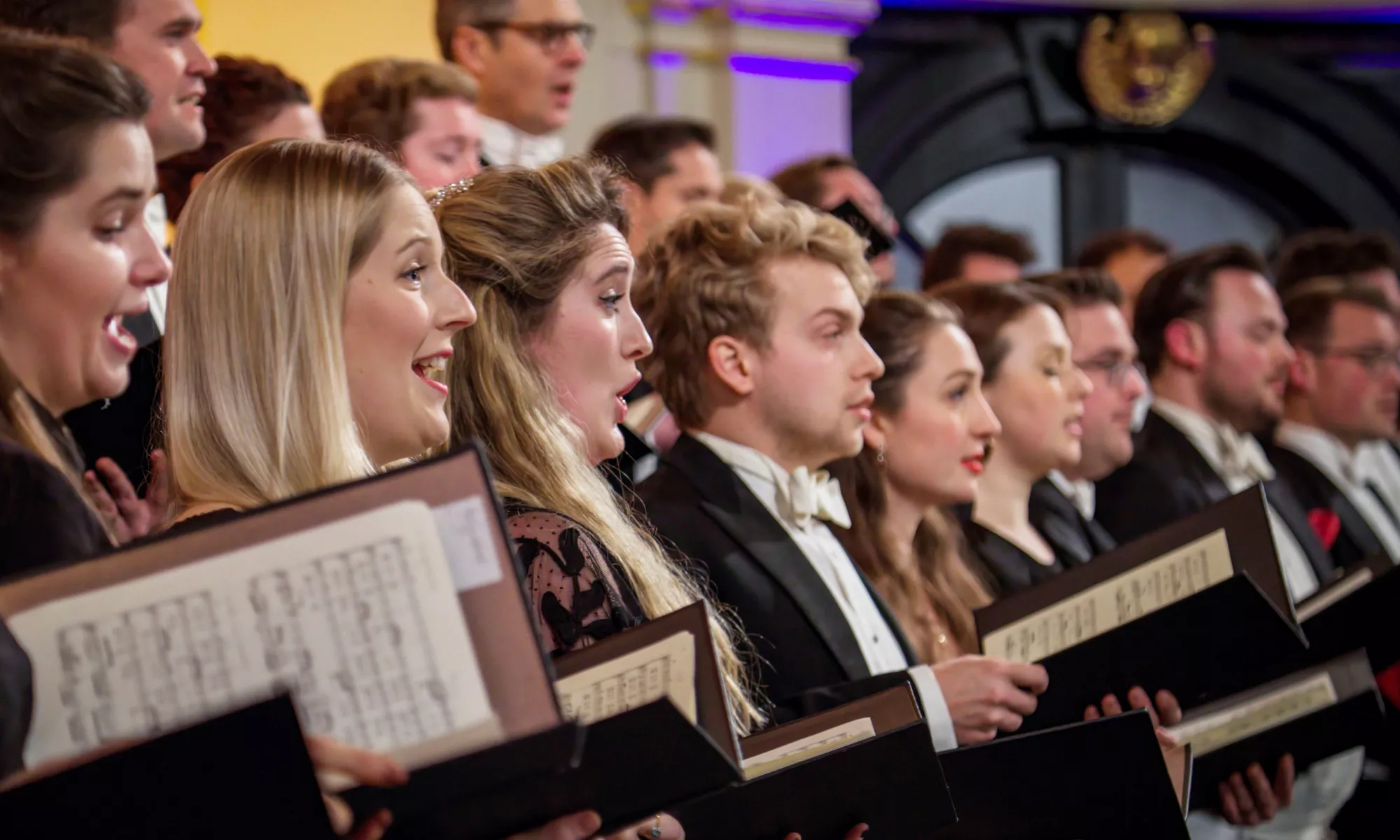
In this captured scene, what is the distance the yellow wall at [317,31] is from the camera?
565cm

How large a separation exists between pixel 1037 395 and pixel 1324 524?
170cm

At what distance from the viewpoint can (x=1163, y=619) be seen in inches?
102

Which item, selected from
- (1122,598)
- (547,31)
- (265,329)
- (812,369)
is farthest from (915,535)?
(265,329)

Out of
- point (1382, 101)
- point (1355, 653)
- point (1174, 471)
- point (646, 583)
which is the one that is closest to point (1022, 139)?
point (1382, 101)

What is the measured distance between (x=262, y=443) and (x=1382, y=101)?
8639mm

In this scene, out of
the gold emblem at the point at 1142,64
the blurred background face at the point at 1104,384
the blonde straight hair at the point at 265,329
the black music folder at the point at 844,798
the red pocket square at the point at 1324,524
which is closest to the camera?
the blonde straight hair at the point at 265,329

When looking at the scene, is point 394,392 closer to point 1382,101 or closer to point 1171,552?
point 1171,552

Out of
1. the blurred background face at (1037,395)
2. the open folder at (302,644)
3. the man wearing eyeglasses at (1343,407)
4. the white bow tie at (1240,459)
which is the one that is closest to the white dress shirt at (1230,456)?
the white bow tie at (1240,459)

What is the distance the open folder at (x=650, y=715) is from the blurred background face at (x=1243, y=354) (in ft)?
12.1

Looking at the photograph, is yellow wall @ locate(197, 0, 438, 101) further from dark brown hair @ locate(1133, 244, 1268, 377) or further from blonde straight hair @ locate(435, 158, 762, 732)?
blonde straight hair @ locate(435, 158, 762, 732)

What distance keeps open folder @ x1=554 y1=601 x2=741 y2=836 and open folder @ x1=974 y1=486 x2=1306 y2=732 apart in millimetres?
1051

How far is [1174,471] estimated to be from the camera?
4.73m

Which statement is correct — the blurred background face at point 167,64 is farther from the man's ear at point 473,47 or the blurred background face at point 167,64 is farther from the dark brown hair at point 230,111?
the man's ear at point 473,47

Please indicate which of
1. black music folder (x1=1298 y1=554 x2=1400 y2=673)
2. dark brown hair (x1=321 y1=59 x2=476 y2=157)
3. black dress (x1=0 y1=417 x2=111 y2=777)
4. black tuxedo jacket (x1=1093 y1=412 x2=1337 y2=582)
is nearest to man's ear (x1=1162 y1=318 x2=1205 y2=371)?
black tuxedo jacket (x1=1093 y1=412 x2=1337 y2=582)
